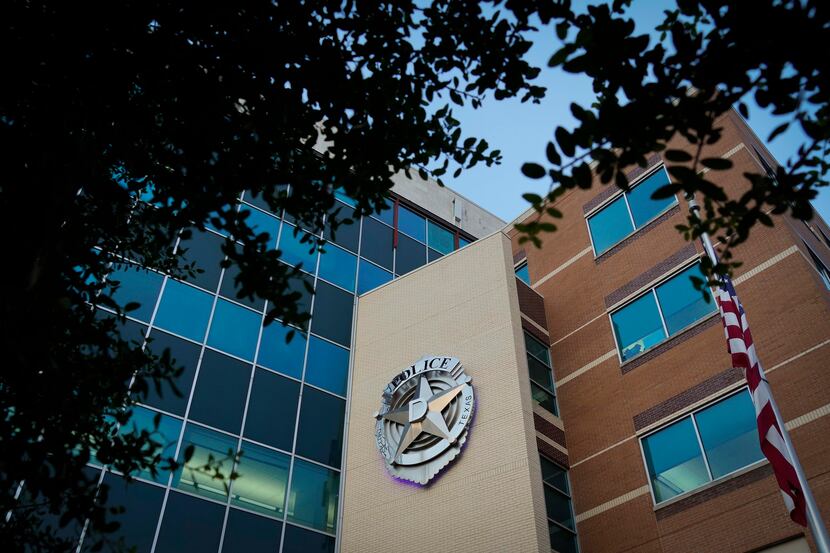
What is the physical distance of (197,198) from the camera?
21.9 ft

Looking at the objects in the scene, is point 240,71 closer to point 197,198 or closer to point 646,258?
point 197,198

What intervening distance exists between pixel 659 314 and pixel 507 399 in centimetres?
465

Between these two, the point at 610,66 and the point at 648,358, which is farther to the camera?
the point at 648,358

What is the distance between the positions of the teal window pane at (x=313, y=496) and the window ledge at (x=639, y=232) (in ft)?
32.3

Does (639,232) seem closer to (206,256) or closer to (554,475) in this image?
(554,475)

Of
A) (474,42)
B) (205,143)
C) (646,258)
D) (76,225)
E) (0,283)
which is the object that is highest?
(646,258)

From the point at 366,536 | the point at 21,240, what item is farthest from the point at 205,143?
the point at 366,536

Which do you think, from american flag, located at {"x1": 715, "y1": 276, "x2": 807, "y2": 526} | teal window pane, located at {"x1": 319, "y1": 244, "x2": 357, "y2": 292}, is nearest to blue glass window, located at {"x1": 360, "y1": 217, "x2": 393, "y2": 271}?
teal window pane, located at {"x1": 319, "y1": 244, "x2": 357, "y2": 292}

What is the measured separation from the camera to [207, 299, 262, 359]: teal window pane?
64.9 ft

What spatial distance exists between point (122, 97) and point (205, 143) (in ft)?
2.68

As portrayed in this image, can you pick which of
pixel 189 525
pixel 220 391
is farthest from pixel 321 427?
pixel 189 525

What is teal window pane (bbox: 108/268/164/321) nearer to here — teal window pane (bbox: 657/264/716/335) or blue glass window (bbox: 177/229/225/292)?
blue glass window (bbox: 177/229/225/292)

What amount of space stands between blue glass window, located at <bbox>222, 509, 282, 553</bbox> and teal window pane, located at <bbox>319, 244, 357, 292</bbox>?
8.23 m

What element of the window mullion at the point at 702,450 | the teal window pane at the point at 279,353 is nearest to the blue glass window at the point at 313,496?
the teal window pane at the point at 279,353
